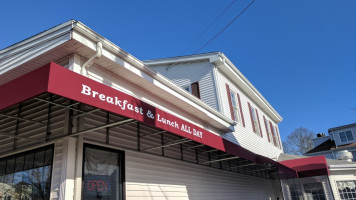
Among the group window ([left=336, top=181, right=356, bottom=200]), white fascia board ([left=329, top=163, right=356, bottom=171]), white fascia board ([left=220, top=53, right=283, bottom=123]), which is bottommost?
window ([left=336, top=181, right=356, bottom=200])

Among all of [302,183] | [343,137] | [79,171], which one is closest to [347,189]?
[302,183]

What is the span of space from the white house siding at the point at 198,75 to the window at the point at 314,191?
7.11m

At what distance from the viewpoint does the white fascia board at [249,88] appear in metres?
13.8

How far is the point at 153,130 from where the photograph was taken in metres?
7.27

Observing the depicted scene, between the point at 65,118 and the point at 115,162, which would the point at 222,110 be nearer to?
the point at 115,162

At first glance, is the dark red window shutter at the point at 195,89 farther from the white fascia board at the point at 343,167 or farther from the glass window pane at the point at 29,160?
the glass window pane at the point at 29,160

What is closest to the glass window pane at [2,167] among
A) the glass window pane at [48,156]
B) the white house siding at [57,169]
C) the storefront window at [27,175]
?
the storefront window at [27,175]

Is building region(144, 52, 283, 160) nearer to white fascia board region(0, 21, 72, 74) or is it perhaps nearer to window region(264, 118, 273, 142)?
window region(264, 118, 273, 142)

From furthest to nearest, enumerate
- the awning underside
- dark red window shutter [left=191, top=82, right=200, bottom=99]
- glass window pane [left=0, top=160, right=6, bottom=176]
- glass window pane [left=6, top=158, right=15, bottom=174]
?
dark red window shutter [left=191, top=82, right=200, bottom=99], glass window pane [left=0, top=160, right=6, bottom=176], glass window pane [left=6, top=158, right=15, bottom=174], the awning underside

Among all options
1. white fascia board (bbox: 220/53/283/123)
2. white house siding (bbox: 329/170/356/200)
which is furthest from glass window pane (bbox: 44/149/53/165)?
white house siding (bbox: 329/170/356/200)

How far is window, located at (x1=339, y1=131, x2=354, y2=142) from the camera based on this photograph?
33.9 meters

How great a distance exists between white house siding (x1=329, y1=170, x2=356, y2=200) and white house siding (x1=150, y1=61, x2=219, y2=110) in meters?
7.51

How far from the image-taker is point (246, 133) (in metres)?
14.2

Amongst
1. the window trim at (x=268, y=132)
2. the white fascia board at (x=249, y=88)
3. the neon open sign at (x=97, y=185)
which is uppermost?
the white fascia board at (x=249, y=88)
